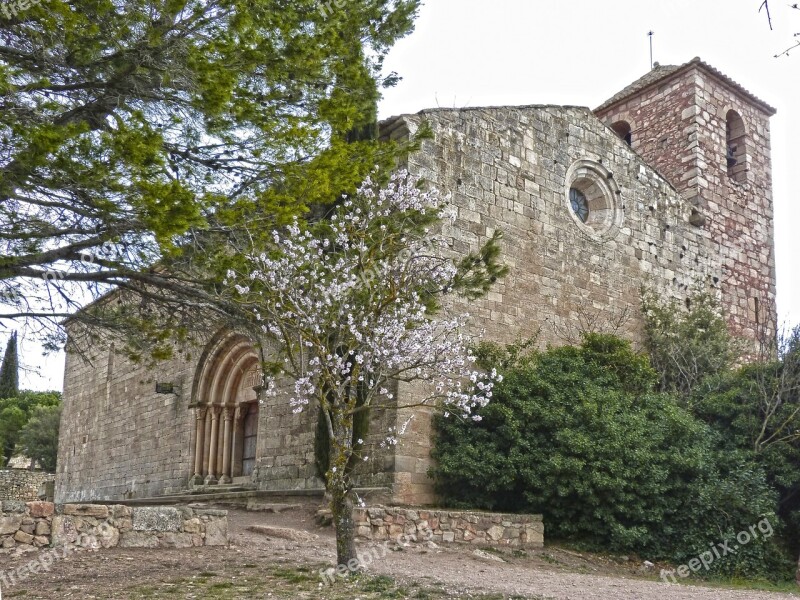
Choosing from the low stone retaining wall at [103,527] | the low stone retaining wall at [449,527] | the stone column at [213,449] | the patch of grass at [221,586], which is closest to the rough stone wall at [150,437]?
the stone column at [213,449]

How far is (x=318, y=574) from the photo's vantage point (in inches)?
306

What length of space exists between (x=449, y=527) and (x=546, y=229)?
601 cm

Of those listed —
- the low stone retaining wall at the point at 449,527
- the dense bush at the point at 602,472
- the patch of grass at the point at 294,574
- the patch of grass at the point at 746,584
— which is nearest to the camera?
the patch of grass at the point at 294,574

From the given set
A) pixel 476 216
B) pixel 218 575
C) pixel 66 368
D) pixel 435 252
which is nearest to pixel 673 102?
pixel 476 216

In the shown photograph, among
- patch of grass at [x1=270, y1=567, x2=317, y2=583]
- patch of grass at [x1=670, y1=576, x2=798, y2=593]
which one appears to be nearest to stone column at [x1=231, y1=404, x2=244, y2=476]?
patch of grass at [x1=270, y1=567, x2=317, y2=583]

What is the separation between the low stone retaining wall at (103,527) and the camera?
8.40 metres

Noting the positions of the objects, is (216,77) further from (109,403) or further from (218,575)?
(109,403)

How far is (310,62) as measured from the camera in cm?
852

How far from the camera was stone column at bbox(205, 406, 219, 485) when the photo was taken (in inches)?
630

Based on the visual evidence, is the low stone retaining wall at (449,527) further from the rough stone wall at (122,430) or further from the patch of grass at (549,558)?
the rough stone wall at (122,430)

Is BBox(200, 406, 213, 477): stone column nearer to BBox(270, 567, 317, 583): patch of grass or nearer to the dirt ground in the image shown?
the dirt ground

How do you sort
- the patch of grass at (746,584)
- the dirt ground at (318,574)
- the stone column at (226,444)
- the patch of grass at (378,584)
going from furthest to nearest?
the stone column at (226,444)
the patch of grass at (746,584)
the patch of grass at (378,584)
the dirt ground at (318,574)

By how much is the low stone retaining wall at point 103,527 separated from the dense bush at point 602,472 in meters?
3.71

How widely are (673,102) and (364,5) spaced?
1148 centimetres
